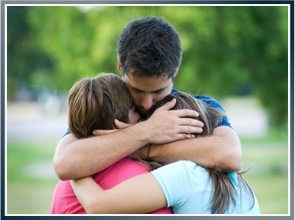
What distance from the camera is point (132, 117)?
2.45 meters

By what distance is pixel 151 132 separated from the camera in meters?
2.26

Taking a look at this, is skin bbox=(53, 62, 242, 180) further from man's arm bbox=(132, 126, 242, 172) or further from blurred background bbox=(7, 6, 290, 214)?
blurred background bbox=(7, 6, 290, 214)

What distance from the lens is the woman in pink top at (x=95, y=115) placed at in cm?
213

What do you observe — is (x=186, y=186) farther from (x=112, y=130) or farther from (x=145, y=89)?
(x=145, y=89)

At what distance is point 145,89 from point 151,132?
419 mm

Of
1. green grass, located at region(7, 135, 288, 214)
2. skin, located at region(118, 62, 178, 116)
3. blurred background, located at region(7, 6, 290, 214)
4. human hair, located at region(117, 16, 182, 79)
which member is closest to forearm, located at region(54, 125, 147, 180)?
skin, located at region(118, 62, 178, 116)

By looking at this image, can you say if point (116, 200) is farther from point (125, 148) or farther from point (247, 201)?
point (247, 201)

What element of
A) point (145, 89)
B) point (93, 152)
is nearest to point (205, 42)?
point (145, 89)

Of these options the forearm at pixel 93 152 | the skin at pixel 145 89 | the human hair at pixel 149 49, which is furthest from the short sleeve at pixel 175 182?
the human hair at pixel 149 49

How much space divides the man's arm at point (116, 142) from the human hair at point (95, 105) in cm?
11

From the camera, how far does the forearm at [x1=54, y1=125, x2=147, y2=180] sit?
2055 mm

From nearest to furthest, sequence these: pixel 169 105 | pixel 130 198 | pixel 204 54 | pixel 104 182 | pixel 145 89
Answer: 1. pixel 130 198
2. pixel 104 182
3. pixel 169 105
4. pixel 145 89
5. pixel 204 54

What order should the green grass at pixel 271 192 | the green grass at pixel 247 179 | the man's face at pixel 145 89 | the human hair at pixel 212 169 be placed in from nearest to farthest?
the human hair at pixel 212 169 → the man's face at pixel 145 89 → the green grass at pixel 271 192 → the green grass at pixel 247 179

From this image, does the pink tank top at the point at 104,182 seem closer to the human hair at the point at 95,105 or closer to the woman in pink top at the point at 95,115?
the woman in pink top at the point at 95,115
